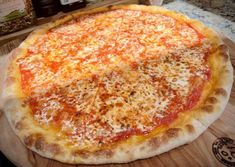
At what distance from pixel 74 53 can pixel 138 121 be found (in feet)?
1.96

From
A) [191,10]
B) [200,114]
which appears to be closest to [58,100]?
[200,114]

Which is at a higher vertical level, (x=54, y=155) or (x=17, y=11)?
(x=17, y=11)

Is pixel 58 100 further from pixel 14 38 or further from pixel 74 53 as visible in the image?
pixel 14 38

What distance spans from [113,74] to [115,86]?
9 cm

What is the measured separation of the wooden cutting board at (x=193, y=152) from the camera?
976 millimetres

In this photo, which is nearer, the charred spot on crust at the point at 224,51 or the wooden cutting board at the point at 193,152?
the wooden cutting board at the point at 193,152

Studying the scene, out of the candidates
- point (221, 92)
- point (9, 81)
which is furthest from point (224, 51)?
point (9, 81)

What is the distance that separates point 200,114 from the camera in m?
1.10

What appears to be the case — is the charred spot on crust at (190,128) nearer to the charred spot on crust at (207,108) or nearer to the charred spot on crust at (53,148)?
the charred spot on crust at (207,108)

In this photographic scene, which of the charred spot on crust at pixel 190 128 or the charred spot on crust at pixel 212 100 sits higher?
the charred spot on crust at pixel 212 100

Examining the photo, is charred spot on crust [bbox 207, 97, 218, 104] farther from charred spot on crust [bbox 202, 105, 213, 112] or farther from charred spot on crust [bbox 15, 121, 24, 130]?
charred spot on crust [bbox 15, 121, 24, 130]

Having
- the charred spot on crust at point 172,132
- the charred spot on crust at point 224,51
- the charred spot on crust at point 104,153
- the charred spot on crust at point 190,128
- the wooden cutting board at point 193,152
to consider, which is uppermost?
the charred spot on crust at point 224,51

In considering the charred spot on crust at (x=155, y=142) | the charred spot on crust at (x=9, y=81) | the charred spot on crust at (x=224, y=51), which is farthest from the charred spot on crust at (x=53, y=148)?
the charred spot on crust at (x=224, y=51)

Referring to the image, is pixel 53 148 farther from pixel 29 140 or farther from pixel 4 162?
pixel 4 162
